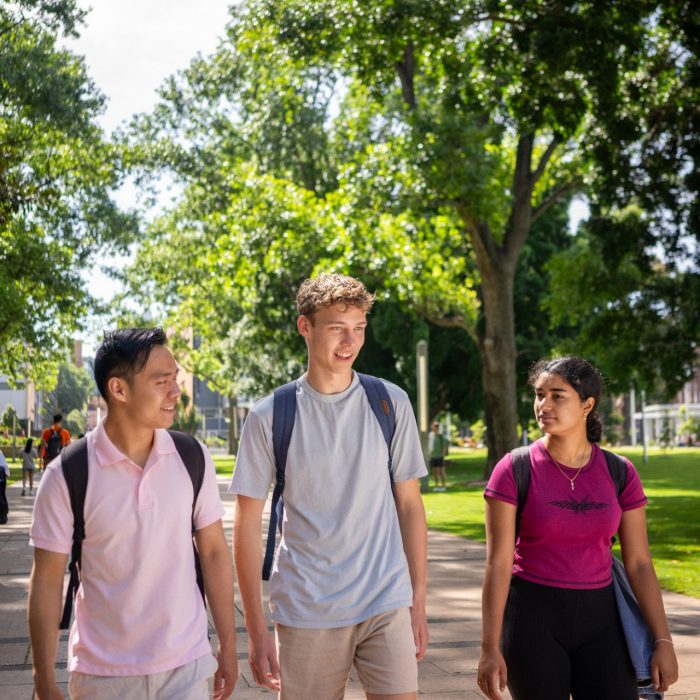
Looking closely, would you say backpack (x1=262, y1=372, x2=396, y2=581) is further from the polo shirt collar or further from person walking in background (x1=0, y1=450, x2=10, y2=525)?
person walking in background (x1=0, y1=450, x2=10, y2=525)

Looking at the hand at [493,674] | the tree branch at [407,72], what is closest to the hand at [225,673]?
the hand at [493,674]

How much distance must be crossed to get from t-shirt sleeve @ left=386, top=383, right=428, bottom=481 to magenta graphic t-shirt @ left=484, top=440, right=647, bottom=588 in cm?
25

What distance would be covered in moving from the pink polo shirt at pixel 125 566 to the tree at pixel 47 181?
57.3 ft

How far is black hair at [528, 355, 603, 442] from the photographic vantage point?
13.2 ft

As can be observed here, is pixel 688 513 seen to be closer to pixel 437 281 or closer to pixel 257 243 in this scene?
pixel 437 281

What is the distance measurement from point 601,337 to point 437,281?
5086 millimetres

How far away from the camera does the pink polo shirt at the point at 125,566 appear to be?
3258mm

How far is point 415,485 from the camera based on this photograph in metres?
4.06

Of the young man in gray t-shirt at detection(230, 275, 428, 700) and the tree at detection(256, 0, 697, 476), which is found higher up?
the tree at detection(256, 0, 697, 476)

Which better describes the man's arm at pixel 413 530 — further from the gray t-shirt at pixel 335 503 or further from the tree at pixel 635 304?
the tree at pixel 635 304

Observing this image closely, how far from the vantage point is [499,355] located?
965 inches

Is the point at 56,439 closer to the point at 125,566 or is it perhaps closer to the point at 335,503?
the point at 335,503

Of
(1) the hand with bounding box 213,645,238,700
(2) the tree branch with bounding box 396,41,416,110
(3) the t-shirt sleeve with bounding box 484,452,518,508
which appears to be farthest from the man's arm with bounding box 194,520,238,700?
(2) the tree branch with bounding box 396,41,416,110

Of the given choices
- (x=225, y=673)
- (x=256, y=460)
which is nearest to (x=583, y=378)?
(x=256, y=460)
